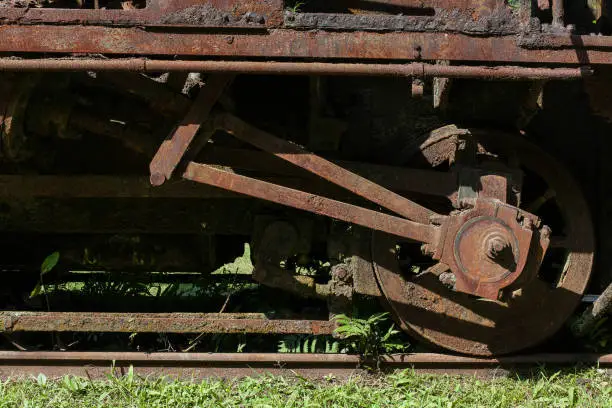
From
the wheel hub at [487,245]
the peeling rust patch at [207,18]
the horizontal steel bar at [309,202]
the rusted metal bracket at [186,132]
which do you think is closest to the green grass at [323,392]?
the wheel hub at [487,245]

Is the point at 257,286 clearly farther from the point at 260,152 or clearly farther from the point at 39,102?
the point at 39,102

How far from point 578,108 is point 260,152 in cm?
197

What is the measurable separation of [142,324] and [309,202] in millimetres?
1184

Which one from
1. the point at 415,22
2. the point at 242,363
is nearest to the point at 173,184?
the point at 242,363

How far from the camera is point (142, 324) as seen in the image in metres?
3.95

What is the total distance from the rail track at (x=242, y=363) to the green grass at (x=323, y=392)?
0.23ft

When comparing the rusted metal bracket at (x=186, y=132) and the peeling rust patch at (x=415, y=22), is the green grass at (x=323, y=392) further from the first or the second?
the peeling rust patch at (x=415, y=22)

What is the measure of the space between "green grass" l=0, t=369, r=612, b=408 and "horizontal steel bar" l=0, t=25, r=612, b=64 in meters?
1.77

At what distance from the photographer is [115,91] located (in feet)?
13.1

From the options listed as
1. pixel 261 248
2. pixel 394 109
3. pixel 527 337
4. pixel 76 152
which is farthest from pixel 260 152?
pixel 527 337

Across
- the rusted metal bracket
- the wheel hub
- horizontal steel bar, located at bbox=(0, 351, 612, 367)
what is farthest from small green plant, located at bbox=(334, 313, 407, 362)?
the rusted metal bracket

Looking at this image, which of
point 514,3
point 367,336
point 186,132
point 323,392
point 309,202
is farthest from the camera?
point 514,3

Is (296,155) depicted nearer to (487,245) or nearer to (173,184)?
(173,184)

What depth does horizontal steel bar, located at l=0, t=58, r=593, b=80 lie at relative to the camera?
10.4 feet
